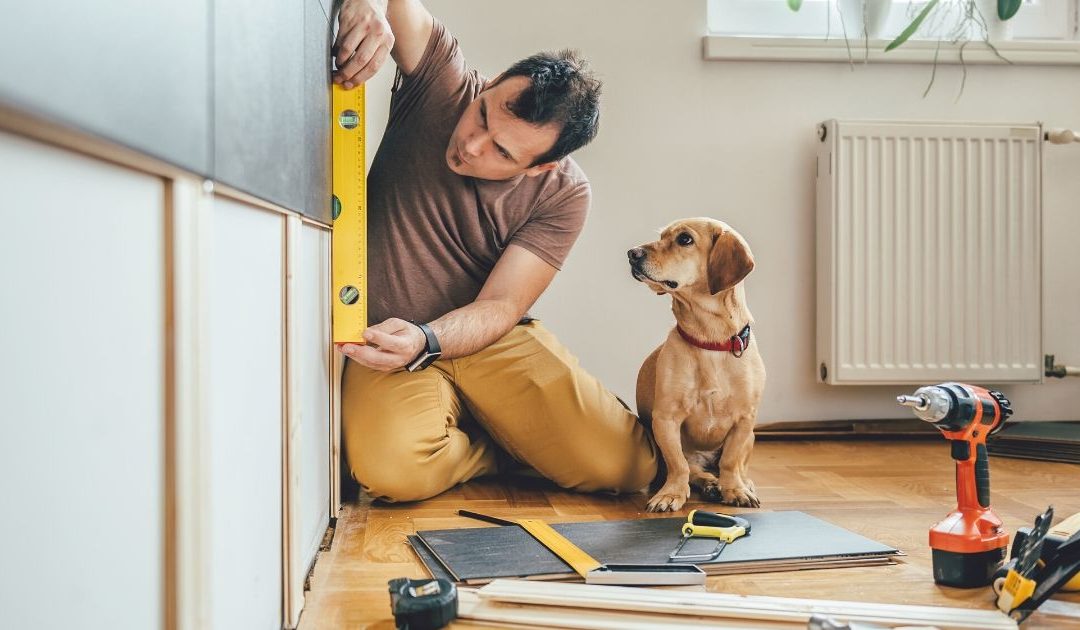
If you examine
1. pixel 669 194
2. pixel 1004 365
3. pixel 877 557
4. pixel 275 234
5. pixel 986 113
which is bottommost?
pixel 877 557

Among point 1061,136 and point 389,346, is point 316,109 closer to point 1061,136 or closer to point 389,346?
point 389,346

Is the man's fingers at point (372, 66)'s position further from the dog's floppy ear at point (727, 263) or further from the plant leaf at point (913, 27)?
the plant leaf at point (913, 27)

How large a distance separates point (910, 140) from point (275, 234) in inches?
86.3

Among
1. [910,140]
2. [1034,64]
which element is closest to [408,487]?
[910,140]

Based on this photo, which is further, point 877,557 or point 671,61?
point 671,61

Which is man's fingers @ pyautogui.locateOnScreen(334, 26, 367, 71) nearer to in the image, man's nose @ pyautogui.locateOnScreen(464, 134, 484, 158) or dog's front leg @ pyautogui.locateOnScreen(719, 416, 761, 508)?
man's nose @ pyautogui.locateOnScreen(464, 134, 484, 158)

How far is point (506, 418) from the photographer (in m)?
1.97

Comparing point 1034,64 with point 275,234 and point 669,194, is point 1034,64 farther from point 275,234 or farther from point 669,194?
point 275,234

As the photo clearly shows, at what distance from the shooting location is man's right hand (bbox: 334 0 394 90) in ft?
4.99

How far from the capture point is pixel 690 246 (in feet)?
6.30

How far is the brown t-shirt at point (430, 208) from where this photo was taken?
6.34ft

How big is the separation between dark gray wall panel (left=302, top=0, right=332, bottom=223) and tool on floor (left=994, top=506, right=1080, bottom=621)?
1045mm

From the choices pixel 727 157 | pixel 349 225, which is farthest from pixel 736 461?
pixel 727 157

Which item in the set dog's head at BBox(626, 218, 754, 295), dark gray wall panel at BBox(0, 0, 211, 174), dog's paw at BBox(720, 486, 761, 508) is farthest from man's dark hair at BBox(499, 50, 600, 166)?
dark gray wall panel at BBox(0, 0, 211, 174)
